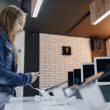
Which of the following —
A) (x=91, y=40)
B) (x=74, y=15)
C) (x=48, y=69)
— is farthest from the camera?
(x=91, y=40)

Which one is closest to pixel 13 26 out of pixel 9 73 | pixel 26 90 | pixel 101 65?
pixel 9 73

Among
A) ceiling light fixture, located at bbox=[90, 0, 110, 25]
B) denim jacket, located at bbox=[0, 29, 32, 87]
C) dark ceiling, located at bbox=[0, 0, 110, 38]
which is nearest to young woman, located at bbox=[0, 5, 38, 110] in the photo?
denim jacket, located at bbox=[0, 29, 32, 87]

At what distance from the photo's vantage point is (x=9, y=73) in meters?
1.01

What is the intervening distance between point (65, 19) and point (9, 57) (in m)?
5.14

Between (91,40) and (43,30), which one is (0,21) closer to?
(43,30)

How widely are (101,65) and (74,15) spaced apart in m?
2.91

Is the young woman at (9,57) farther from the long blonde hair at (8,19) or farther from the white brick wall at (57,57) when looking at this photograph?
the white brick wall at (57,57)

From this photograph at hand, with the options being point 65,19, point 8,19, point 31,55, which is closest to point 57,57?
point 31,55

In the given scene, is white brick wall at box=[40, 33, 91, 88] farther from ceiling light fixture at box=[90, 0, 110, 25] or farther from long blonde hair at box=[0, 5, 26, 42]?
long blonde hair at box=[0, 5, 26, 42]

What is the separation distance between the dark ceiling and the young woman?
3.89 m

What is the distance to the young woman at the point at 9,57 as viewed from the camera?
1.01 meters

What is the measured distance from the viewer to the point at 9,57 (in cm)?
106

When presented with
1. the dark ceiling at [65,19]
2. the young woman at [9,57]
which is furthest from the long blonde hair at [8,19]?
the dark ceiling at [65,19]

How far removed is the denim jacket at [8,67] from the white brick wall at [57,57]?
19.7 ft
